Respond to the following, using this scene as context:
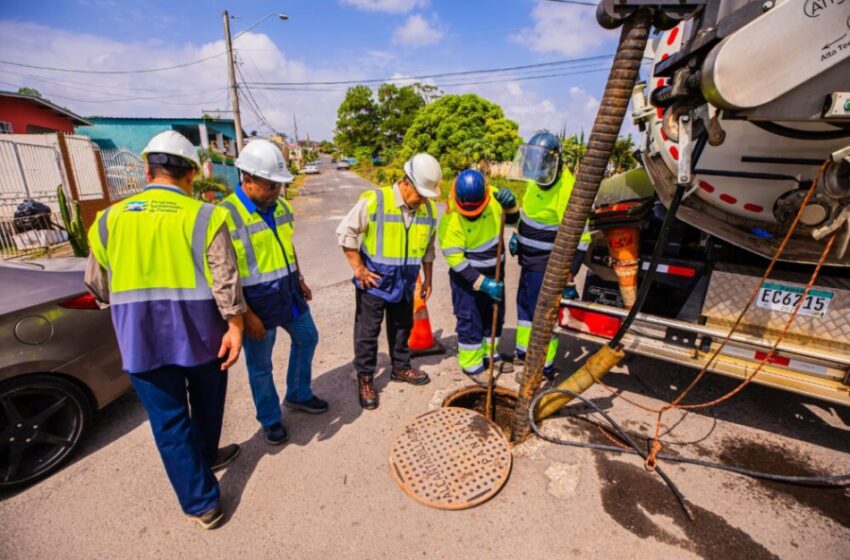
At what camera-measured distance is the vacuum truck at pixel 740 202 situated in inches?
65.1

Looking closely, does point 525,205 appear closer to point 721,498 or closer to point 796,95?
point 796,95

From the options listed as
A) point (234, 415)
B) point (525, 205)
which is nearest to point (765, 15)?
point (525, 205)

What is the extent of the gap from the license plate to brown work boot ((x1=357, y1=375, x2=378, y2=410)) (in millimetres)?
2720

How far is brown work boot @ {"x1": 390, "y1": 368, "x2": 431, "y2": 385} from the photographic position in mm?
3348

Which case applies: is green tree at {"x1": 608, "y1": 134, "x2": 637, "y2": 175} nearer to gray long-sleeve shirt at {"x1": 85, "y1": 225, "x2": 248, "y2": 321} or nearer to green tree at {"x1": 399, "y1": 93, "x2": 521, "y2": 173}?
green tree at {"x1": 399, "y1": 93, "x2": 521, "y2": 173}

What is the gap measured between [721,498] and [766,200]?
6.02 ft

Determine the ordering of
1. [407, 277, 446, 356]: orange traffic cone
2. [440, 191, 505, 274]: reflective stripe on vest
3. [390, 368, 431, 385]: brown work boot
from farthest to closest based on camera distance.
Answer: [407, 277, 446, 356]: orange traffic cone → [390, 368, 431, 385]: brown work boot → [440, 191, 505, 274]: reflective stripe on vest

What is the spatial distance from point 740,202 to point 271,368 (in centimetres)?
328

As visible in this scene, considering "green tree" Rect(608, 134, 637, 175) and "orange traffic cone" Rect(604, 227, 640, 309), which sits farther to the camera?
"green tree" Rect(608, 134, 637, 175)

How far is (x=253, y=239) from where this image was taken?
2246 millimetres

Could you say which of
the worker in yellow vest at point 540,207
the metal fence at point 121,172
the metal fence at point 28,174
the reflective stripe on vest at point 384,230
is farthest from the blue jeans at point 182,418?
the metal fence at point 121,172

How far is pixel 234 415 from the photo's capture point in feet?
9.63

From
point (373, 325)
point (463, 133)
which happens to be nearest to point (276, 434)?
point (373, 325)

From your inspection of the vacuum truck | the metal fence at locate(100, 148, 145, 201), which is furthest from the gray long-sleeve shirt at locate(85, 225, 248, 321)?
the metal fence at locate(100, 148, 145, 201)
